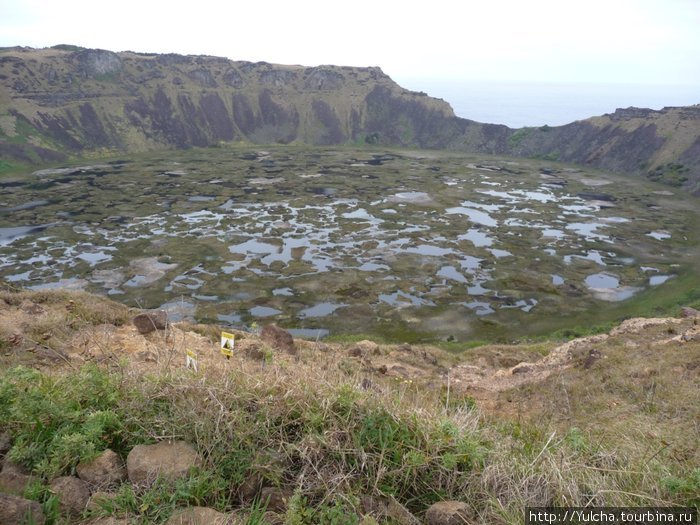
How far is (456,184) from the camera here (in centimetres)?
8456

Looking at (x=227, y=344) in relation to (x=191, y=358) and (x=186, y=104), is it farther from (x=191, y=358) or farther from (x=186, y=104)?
(x=186, y=104)

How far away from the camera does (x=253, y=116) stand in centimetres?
14300

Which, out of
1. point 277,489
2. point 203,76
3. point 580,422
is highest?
point 203,76

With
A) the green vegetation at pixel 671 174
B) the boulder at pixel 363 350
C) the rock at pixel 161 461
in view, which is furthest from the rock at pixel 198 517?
the green vegetation at pixel 671 174

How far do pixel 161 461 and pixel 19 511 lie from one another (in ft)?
4.46

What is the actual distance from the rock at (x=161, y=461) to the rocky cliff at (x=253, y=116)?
333ft

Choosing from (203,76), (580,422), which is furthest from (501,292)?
(203,76)

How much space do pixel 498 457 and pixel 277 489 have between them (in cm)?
277

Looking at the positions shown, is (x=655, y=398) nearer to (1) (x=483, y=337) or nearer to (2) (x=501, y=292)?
(1) (x=483, y=337)

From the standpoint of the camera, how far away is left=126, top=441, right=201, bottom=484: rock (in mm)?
5301

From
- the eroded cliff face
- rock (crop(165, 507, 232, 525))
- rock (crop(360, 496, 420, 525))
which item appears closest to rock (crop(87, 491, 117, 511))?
rock (crop(165, 507, 232, 525))

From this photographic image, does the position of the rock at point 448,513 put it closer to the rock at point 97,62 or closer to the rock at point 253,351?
the rock at point 253,351

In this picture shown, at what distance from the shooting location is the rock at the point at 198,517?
15.6 ft

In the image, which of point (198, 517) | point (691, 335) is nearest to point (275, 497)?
point (198, 517)
